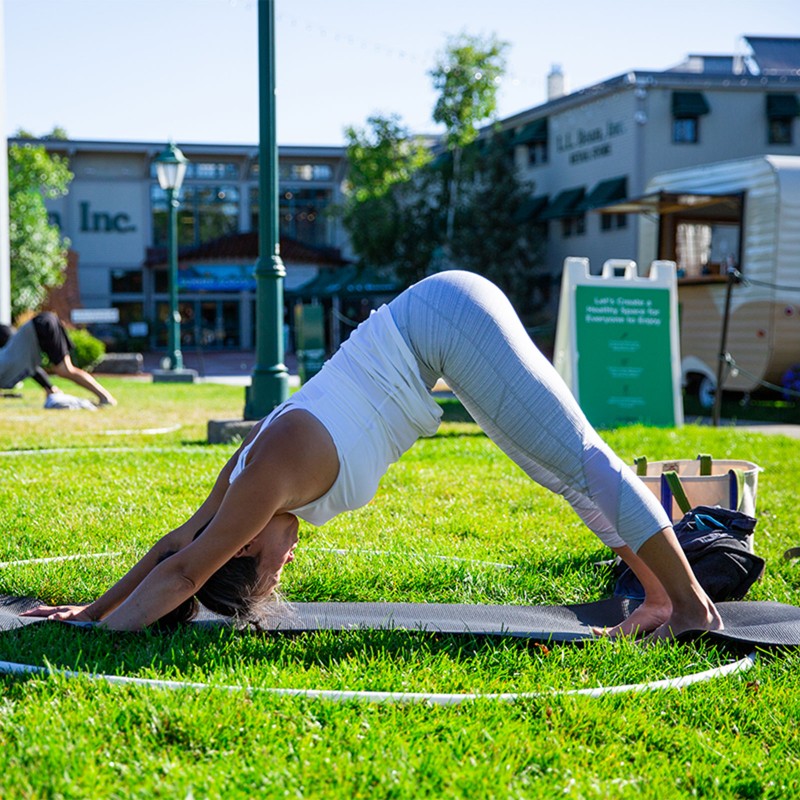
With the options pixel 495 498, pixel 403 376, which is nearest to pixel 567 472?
pixel 403 376

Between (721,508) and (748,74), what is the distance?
24246 mm

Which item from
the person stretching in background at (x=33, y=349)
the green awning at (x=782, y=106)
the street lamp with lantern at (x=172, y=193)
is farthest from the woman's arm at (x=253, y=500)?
the green awning at (x=782, y=106)

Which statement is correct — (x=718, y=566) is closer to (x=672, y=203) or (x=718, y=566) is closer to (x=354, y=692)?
(x=354, y=692)

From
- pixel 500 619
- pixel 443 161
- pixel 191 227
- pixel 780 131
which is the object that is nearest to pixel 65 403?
pixel 500 619

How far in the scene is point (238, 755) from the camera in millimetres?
2191

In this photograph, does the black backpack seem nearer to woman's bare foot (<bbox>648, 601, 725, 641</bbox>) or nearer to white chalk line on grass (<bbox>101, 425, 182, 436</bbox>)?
woman's bare foot (<bbox>648, 601, 725, 641</bbox>)

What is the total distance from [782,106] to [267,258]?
69.4 ft

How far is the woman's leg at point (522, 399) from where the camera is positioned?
9.59ft

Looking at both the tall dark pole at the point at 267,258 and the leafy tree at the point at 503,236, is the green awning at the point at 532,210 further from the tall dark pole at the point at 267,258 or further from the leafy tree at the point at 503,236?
the tall dark pole at the point at 267,258

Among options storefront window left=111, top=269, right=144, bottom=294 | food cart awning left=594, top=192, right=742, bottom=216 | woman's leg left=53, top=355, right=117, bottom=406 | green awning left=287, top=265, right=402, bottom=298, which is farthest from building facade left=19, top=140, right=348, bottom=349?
woman's leg left=53, top=355, right=117, bottom=406

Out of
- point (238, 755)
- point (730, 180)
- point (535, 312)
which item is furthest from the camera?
point (535, 312)

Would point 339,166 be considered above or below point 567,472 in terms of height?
above

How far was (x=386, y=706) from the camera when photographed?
8.14 ft

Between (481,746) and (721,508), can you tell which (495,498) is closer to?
(721,508)
